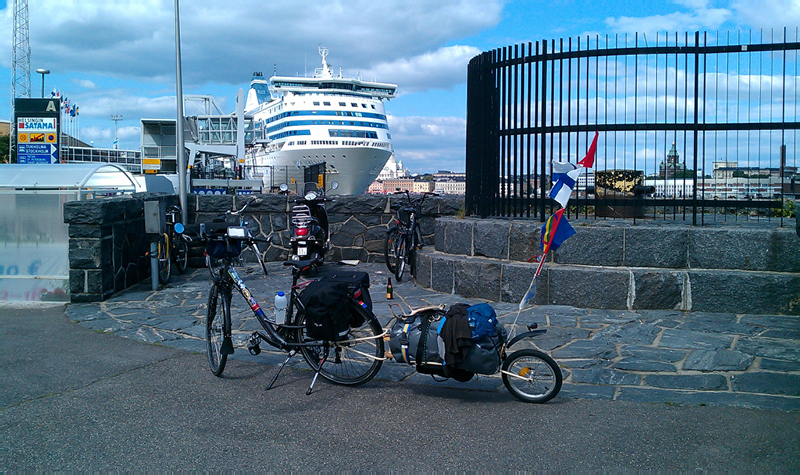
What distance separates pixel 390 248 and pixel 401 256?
712mm

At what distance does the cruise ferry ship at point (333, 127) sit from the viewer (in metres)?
49.6

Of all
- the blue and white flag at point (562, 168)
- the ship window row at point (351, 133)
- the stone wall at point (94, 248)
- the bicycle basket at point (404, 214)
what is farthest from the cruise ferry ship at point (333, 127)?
the blue and white flag at point (562, 168)

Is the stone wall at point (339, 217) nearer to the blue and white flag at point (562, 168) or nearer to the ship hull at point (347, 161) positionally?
the blue and white flag at point (562, 168)

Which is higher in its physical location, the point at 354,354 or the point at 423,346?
the point at 423,346

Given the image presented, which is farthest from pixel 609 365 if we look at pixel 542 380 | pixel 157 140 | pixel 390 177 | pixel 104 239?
pixel 390 177

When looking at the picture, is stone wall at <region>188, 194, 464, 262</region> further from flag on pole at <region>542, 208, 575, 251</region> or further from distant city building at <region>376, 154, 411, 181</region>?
distant city building at <region>376, 154, 411, 181</region>

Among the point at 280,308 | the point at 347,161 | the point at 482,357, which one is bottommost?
the point at 482,357

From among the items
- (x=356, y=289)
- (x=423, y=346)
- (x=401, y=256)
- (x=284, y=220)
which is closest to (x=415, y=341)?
(x=423, y=346)

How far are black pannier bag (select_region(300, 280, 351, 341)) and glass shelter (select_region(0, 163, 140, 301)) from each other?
5187mm

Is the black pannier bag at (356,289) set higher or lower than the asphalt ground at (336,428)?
higher

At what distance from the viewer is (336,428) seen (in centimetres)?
407

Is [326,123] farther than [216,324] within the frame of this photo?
Yes

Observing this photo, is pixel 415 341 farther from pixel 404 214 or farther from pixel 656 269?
pixel 404 214

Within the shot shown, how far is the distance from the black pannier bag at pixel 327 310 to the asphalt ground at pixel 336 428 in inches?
18.8
